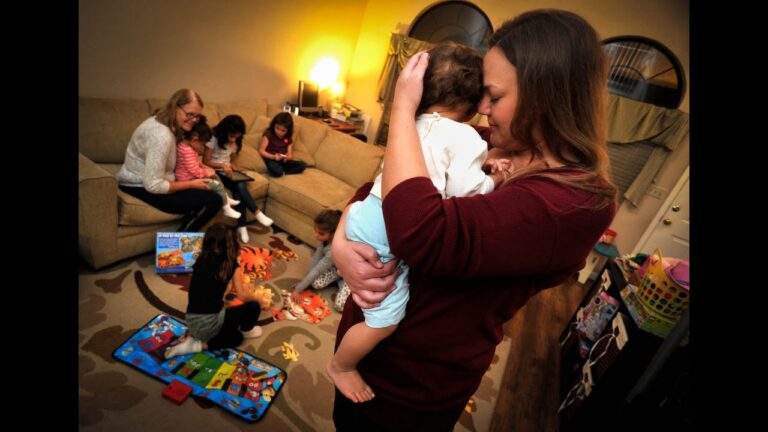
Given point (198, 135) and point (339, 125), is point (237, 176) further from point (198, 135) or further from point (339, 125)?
point (339, 125)

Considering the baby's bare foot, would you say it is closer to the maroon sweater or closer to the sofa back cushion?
the maroon sweater

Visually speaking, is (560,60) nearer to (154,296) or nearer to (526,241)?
(526,241)

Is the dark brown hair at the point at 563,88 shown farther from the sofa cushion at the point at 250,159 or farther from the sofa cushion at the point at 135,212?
the sofa cushion at the point at 250,159

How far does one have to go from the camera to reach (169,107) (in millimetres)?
2527

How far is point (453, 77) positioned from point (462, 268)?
0.50m

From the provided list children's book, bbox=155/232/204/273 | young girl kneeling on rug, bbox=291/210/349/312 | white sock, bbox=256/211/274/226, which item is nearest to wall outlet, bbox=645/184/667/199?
young girl kneeling on rug, bbox=291/210/349/312

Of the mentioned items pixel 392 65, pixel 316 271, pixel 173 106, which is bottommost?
pixel 316 271

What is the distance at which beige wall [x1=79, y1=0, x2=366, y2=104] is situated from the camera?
9.86 feet

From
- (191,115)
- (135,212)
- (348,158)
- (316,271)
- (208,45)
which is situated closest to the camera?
(135,212)

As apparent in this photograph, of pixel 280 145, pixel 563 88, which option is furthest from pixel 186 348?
pixel 280 145

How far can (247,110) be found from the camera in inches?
163
